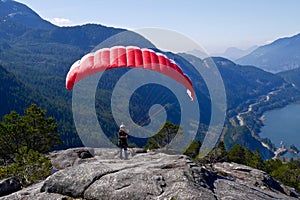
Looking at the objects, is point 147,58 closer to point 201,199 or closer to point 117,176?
point 117,176

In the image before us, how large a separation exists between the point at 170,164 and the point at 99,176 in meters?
3.38

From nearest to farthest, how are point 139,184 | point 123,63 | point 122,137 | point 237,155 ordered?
point 139,184
point 123,63
point 122,137
point 237,155

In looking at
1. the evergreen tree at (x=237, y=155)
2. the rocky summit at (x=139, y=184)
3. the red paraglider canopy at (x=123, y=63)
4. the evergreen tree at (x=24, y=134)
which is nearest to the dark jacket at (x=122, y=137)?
the rocky summit at (x=139, y=184)

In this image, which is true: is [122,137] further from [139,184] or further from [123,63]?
[139,184]

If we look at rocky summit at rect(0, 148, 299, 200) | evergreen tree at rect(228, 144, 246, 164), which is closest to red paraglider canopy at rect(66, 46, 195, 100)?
rocky summit at rect(0, 148, 299, 200)

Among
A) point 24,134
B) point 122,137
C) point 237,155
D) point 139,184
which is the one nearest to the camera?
point 139,184

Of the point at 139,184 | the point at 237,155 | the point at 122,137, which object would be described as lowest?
the point at 237,155

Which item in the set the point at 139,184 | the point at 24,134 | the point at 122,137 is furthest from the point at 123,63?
the point at 24,134

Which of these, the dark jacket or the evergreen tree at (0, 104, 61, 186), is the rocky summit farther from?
the evergreen tree at (0, 104, 61, 186)

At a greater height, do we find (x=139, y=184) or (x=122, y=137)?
(x=122, y=137)

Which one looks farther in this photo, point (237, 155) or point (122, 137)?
point (237, 155)

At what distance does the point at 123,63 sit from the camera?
18750 millimetres

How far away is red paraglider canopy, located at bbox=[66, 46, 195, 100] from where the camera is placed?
18922 millimetres

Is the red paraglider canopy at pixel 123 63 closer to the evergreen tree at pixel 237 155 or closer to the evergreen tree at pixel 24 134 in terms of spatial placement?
the evergreen tree at pixel 24 134
